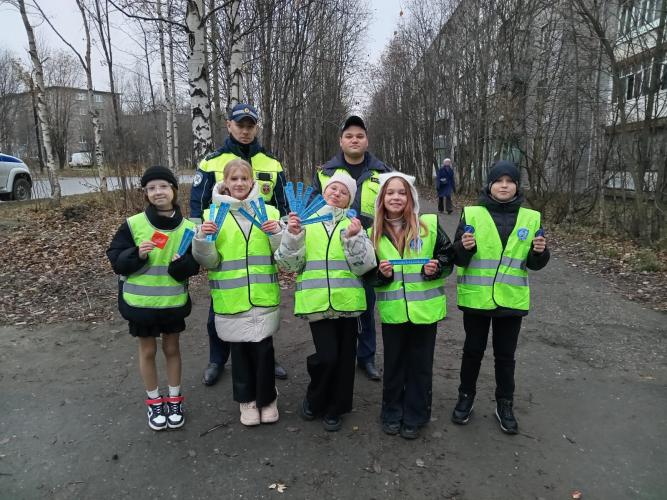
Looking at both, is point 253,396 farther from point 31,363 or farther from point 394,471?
point 31,363

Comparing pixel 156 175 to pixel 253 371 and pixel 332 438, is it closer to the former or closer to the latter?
pixel 253 371

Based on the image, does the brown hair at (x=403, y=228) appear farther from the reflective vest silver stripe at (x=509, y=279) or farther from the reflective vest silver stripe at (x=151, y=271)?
the reflective vest silver stripe at (x=151, y=271)

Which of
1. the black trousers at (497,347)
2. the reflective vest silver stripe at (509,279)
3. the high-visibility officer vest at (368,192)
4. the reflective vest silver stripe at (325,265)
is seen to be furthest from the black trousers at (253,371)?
the reflective vest silver stripe at (509,279)

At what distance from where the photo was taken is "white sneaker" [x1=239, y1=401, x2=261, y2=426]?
3340mm

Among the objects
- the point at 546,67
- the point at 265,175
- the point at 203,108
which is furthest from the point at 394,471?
the point at 546,67

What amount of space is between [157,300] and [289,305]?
331cm

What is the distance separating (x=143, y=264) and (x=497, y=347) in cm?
259

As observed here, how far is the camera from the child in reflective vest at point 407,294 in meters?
3.09

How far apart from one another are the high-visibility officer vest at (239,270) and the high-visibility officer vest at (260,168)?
2.42 ft

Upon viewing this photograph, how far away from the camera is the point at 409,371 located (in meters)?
3.24

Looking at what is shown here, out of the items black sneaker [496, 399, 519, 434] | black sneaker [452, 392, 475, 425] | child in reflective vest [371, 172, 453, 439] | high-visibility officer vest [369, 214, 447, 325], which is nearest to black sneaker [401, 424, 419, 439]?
child in reflective vest [371, 172, 453, 439]

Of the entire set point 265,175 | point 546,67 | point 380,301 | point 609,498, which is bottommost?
point 609,498

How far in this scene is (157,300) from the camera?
10.3 ft

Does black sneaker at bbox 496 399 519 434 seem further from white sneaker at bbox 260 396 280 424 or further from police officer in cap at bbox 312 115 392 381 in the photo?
white sneaker at bbox 260 396 280 424
